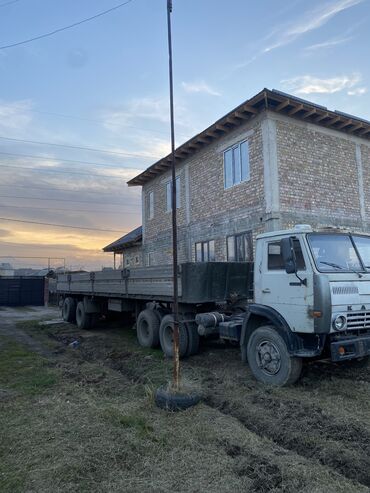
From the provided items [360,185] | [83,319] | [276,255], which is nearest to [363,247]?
[276,255]

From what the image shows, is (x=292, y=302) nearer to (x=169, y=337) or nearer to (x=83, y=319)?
(x=169, y=337)

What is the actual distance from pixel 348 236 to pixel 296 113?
7459 millimetres

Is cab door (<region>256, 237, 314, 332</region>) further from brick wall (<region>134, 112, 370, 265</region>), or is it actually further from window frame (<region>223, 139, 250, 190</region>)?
window frame (<region>223, 139, 250, 190</region>)

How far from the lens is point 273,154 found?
1205cm

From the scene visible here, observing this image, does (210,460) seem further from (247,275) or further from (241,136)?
(241,136)

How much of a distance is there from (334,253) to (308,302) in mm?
981

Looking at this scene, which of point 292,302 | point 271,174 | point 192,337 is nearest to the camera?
point 292,302

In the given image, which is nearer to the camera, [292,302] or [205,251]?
[292,302]

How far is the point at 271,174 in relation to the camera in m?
12.0

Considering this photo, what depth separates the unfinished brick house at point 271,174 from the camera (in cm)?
1210

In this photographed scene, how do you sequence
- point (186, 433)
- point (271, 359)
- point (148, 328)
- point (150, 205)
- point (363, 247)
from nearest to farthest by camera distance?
point (186, 433) → point (271, 359) → point (363, 247) → point (148, 328) → point (150, 205)

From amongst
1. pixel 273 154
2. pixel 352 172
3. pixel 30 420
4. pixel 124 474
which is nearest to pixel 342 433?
pixel 124 474

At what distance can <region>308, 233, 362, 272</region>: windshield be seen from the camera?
5.88 m

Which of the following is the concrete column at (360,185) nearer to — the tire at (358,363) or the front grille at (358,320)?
the tire at (358,363)
